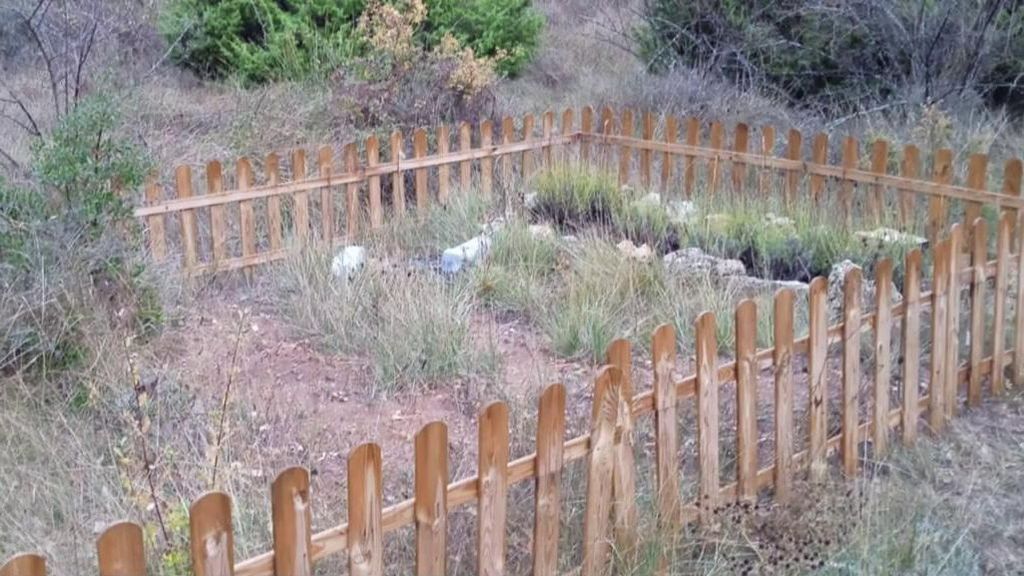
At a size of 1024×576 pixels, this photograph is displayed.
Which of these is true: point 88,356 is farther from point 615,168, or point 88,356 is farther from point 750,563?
point 615,168

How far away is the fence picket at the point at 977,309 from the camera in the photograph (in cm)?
444

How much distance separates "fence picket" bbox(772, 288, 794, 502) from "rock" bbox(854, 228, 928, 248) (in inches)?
101

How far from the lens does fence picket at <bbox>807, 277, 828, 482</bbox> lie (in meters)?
3.77

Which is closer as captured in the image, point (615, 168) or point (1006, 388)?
point (1006, 388)

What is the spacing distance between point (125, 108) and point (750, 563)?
631 centimetres

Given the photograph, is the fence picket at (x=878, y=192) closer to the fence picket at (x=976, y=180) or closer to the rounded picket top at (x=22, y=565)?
the fence picket at (x=976, y=180)

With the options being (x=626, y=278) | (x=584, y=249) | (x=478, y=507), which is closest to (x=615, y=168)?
(x=584, y=249)

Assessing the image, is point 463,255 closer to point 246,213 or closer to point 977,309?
point 246,213

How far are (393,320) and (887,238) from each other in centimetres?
290

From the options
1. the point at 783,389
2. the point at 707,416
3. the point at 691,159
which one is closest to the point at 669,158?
the point at 691,159

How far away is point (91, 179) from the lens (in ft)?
16.6

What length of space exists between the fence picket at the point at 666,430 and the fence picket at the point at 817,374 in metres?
0.67

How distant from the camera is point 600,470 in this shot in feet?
10.3

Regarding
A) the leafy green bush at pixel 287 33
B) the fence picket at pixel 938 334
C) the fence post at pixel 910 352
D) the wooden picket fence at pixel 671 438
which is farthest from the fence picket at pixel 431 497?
the leafy green bush at pixel 287 33
